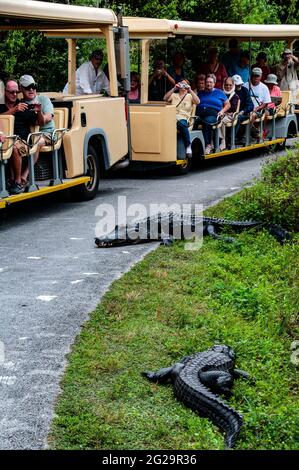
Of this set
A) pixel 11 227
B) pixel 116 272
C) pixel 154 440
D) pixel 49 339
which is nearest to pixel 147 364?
pixel 49 339

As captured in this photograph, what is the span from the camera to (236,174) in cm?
1572

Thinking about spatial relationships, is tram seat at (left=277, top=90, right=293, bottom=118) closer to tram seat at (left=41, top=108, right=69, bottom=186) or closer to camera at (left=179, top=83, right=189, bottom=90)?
camera at (left=179, top=83, right=189, bottom=90)

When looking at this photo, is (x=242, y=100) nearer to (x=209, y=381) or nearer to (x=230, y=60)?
(x=230, y=60)

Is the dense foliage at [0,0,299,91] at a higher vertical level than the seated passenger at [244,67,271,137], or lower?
higher

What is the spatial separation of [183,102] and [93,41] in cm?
194

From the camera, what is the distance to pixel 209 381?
6133mm

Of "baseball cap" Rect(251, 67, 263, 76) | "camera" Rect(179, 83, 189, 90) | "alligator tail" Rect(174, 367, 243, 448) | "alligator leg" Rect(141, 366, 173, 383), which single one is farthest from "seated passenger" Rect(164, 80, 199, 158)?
"alligator tail" Rect(174, 367, 243, 448)

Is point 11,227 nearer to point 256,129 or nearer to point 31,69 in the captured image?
point 31,69

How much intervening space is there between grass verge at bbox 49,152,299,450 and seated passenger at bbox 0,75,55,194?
219 cm

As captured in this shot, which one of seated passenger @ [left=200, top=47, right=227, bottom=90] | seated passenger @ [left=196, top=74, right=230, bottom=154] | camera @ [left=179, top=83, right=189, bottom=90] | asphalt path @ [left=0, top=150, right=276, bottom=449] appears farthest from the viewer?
seated passenger @ [left=200, top=47, right=227, bottom=90]

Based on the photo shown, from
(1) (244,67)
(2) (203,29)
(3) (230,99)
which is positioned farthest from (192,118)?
(1) (244,67)

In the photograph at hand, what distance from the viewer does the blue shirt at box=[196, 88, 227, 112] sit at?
1587 centimetres

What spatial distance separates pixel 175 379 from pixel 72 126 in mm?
6657

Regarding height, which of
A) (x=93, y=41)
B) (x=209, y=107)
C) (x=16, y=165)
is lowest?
(x=16, y=165)
